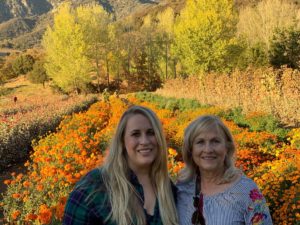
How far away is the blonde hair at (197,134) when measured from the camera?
2.22 m

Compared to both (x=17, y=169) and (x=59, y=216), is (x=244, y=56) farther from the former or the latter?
(x=59, y=216)

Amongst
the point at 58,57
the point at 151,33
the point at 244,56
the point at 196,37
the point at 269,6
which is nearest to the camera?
the point at 196,37

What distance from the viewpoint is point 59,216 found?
3314mm

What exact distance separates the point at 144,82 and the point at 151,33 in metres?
7.81

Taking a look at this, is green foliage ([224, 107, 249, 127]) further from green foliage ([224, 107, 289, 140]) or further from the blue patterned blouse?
the blue patterned blouse

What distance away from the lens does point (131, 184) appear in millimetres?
1996

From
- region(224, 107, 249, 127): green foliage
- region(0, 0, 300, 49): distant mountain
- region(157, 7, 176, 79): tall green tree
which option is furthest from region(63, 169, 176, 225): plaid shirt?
region(0, 0, 300, 49): distant mountain

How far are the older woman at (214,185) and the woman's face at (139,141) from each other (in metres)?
0.34

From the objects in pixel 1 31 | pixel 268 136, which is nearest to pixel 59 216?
pixel 268 136

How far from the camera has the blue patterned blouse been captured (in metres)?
2.00

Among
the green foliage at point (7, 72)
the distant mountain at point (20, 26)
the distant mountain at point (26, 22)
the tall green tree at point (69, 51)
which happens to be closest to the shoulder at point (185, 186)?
the tall green tree at point (69, 51)

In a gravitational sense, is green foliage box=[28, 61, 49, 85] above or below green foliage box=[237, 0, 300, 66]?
below

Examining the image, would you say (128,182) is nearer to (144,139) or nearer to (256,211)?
(144,139)

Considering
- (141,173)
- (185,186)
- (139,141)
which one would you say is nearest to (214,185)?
Result: (185,186)
